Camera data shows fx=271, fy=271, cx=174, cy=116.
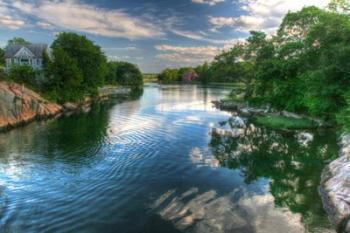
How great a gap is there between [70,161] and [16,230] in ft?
30.9

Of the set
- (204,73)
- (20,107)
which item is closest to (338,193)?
(20,107)

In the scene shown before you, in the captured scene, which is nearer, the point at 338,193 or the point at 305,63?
the point at 338,193

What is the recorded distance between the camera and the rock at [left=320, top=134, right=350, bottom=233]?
38.7 feet

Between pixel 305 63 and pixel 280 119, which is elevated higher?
pixel 305 63

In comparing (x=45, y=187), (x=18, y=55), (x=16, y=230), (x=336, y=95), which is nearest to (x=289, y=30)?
(x=336, y=95)

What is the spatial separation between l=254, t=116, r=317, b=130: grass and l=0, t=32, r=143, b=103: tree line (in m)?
36.4

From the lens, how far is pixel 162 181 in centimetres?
1727

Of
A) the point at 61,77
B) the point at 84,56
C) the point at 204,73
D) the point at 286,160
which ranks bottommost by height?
the point at 286,160

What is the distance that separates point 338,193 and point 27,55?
72.7 meters

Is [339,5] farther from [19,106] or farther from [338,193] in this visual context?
[19,106]

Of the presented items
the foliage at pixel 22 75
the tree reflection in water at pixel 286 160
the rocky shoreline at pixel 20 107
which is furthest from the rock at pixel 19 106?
the tree reflection in water at pixel 286 160

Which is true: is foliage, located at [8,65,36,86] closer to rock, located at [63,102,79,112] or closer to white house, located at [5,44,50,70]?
rock, located at [63,102,79,112]

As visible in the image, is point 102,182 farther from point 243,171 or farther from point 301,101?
point 301,101

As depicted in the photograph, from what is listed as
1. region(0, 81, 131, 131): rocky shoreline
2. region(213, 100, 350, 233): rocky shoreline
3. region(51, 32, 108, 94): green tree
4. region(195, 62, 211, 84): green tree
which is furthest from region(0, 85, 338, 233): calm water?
region(195, 62, 211, 84): green tree
